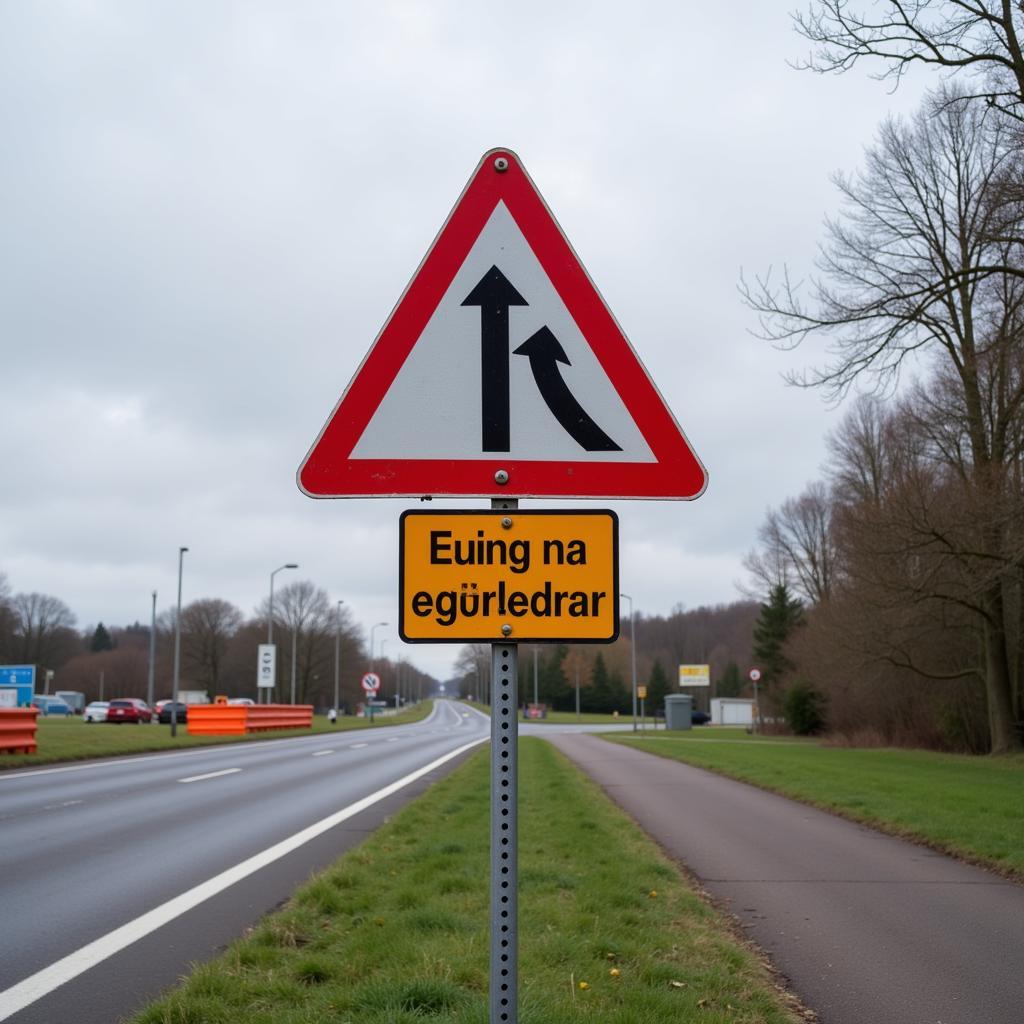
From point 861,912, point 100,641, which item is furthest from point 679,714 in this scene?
point 100,641

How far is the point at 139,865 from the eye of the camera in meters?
9.52

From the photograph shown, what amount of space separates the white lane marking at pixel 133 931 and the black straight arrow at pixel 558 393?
417 centimetres

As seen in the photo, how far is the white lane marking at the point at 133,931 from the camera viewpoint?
5426 mm

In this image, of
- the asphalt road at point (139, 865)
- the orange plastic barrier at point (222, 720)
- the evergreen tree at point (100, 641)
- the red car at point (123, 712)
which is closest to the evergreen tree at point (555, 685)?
the evergreen tree at point (100, 641)

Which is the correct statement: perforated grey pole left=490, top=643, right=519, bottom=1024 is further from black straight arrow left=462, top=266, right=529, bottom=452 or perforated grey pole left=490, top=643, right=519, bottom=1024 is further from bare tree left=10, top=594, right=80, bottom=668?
bare tree left=10, top=594, right=80, bottom=668

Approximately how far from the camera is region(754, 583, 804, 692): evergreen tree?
204 ft

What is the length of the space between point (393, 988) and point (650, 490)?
9.58 feet

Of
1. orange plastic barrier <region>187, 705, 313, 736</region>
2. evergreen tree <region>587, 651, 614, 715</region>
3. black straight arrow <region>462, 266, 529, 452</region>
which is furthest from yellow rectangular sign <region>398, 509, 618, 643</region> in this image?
evergreen tree <region>587, 651, 614, 715</region>

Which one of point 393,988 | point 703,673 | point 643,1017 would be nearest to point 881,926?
point 643,1017

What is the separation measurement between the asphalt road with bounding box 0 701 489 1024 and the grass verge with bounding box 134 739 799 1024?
551 millimetres

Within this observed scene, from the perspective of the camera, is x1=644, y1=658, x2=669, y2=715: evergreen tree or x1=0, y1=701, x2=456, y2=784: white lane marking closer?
x1=0, y1=701, x2=456, y2=784: white lane marking

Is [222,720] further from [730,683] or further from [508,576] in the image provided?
[730,683]

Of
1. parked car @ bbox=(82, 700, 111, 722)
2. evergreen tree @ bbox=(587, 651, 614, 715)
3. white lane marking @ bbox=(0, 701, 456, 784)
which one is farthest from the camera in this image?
evergreen tree @ bbox=(587, 651, 614, 715)

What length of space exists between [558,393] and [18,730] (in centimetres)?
2288
